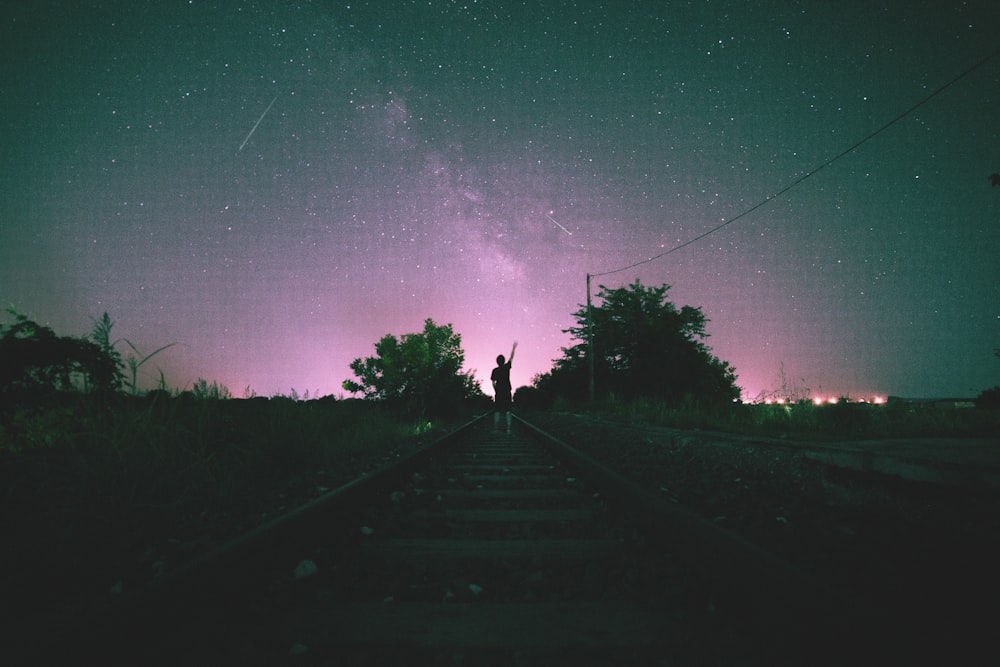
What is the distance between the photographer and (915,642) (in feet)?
3.32

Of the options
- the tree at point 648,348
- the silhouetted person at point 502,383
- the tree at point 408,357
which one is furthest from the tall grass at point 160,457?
the tree at point 408,357

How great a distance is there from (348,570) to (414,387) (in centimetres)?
1239

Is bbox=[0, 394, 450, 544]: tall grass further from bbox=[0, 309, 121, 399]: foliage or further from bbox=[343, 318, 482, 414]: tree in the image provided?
bbox=[343, 318, 482, 414]: tree

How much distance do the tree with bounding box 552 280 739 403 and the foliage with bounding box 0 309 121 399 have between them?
63.6 ft

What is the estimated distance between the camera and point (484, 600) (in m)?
1.65

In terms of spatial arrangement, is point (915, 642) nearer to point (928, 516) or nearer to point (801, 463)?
point (928, 516)

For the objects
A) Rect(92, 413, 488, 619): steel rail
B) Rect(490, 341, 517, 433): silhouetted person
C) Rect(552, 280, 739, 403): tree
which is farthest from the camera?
Rect(552, 280, 739, 403): tree

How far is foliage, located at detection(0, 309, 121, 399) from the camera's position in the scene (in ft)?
12.8

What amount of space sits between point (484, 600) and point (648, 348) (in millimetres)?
21269

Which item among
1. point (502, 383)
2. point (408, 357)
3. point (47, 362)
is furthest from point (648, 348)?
point (408, 357)

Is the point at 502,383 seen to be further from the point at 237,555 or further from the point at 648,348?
the point at 648,348

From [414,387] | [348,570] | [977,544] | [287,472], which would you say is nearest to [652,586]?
[348,570]

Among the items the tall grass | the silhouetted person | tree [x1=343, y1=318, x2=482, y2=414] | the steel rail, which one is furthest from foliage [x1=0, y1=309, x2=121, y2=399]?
tree [x1=343, y1=318, x2=482, y2=414]

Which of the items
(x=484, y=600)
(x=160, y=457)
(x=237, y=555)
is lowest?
(x=484, y=600)
